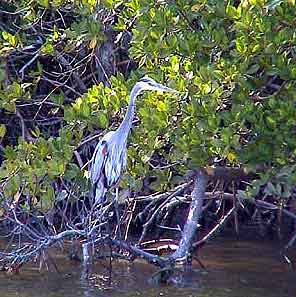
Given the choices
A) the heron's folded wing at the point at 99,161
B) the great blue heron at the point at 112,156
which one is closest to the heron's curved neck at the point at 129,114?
the great blue heron at the point at 112,156

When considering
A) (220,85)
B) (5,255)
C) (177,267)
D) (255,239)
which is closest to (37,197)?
(5,255)

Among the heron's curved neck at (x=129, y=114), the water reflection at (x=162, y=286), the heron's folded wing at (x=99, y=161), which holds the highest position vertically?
the heron's curved neck at (x=129, y=114)

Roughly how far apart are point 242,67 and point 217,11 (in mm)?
431

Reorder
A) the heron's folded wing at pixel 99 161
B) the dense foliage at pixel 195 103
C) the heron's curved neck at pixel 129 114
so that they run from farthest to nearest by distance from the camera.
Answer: the heron's folded wing at pixel 99 161, the heron's curved neck at pixel 129 114, the dense foliage at pixel 195 103

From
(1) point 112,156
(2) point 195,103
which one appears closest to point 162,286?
(1) point 112,156

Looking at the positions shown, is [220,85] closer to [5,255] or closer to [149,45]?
[149,45]

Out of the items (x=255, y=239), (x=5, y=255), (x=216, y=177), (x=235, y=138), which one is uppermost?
(x=235, y=138)

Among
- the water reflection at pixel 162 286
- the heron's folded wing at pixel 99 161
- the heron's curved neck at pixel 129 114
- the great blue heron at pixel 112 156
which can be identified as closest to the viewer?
the heron's curved neck at pixel 129 114

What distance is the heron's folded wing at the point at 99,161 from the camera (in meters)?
6.81

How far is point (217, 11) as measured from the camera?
619 centimetres

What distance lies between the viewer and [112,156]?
22.1 feet

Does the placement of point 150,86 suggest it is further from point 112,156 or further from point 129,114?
point 112,156

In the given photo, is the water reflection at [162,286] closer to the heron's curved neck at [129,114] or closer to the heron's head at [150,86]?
the heron's curved neck at [129,114]

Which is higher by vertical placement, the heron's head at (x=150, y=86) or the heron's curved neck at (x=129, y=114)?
the heron's head at (x=150, y=86)
